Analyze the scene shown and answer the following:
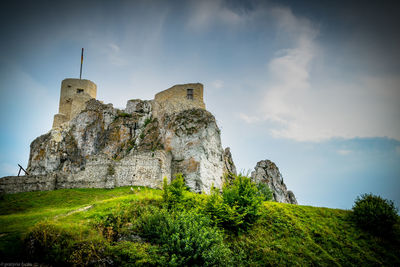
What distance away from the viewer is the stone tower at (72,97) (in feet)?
163

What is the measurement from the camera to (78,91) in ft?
173

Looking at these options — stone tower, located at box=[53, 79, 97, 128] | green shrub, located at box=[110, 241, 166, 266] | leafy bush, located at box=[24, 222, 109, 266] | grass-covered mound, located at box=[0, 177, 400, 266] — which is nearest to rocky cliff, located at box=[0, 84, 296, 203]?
grass-covered mound, located at box=[0, 177, 400, 266]

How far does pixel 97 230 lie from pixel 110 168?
1535 cm

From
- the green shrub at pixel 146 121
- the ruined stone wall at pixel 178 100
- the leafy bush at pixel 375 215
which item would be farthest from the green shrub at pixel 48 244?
the green shrub at pixel 146 121

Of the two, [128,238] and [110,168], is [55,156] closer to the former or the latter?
[110,168]

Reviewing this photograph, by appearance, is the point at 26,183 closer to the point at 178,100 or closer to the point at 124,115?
the point at 124,115

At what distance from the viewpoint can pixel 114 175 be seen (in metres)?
26.2

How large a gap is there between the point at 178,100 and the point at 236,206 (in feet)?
84.8

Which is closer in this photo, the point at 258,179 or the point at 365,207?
the point at 365,207

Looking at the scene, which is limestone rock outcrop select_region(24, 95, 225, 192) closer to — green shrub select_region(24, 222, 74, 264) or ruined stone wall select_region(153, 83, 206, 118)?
ruined stone wall select_region(153, 83, 206, 118)

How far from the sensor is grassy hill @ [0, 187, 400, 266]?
1021 cm

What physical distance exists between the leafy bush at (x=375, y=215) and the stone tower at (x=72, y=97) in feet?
165

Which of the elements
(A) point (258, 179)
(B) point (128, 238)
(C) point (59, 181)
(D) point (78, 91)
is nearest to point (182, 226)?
(B) point (128, 238)

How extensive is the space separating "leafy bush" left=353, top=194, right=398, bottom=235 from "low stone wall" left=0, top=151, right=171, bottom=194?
19.0 m
